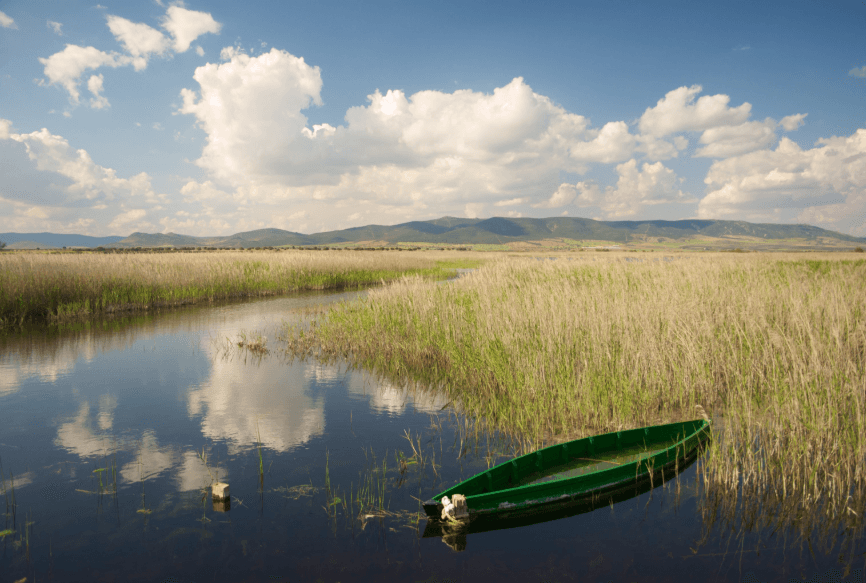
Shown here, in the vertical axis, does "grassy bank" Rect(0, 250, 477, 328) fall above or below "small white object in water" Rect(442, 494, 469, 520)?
above

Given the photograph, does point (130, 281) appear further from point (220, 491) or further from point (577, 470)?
point (577, 470)

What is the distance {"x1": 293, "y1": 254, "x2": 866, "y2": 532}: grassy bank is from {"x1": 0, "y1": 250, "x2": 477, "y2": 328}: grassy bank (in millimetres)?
11485

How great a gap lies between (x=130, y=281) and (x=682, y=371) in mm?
23618

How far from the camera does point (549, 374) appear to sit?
784 cm

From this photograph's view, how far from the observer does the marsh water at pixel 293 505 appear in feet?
13.8

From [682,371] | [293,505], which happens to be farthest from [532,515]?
[682,371]

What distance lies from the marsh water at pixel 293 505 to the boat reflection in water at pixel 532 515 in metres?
0.05

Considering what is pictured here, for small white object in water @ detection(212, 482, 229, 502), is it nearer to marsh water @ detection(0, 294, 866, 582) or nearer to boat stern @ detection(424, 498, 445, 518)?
marsh water @ detection(0, 294, 866, 582)

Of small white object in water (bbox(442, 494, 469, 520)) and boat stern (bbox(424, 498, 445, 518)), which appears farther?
boat stern (bbox(424, 498, 445, 518))

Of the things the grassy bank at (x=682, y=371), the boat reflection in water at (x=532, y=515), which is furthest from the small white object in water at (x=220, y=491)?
the grassy bank at (x=682, y=371)

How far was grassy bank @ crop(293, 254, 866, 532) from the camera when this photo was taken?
16.9ft

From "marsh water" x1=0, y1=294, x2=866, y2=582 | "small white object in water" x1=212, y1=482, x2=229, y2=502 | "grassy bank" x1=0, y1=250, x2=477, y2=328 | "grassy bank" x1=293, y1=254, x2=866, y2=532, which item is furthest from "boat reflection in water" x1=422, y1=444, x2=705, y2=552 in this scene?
"grassy bank" x1=0, y1=250, x2=477, y2=328

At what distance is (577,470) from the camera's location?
18.7 feet

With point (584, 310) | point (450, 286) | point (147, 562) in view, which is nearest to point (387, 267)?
point (450, 286)
